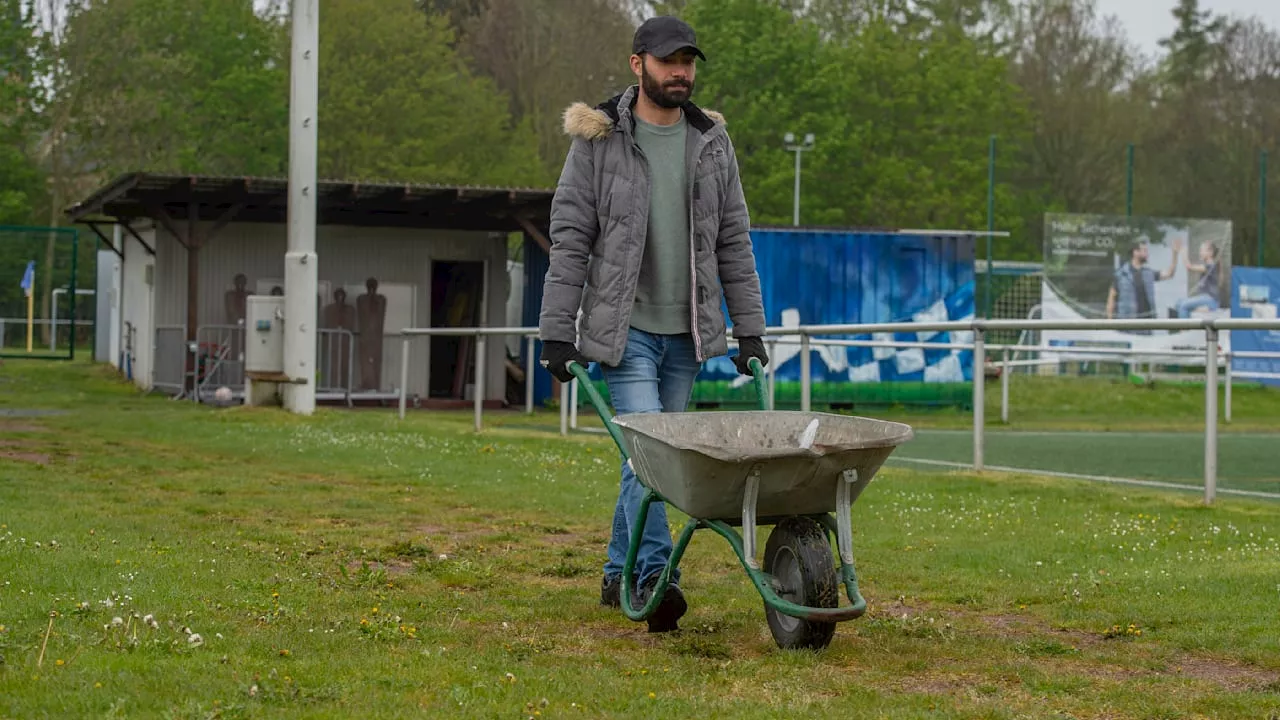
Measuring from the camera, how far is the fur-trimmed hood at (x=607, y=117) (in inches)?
236

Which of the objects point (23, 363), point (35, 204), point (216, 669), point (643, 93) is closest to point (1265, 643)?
point (643, 93)

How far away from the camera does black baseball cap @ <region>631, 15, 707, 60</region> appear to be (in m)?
5.84

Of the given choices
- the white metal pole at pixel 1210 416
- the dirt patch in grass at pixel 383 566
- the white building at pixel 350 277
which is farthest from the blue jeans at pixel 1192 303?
the dirt patch in grass at pixel 383 566

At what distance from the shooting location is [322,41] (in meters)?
49.2

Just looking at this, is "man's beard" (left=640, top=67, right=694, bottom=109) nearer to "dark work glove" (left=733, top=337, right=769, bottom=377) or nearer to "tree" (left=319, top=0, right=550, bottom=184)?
"dark work glove" (left=733, top=337, right=769, bottom=377)

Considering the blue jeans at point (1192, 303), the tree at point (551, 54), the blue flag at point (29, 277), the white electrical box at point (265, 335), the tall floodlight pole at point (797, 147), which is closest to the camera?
the white electrical box at point (265, 335)

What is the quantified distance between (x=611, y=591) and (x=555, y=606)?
204mm

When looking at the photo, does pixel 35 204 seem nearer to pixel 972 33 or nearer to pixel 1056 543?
pixel 972 33

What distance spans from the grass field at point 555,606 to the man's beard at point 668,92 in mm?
1736

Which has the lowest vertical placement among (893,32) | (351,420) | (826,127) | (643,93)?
(351,420)

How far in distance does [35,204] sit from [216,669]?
4416 cm

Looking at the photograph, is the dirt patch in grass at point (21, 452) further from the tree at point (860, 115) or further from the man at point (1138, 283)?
the tree at point (860, 115)

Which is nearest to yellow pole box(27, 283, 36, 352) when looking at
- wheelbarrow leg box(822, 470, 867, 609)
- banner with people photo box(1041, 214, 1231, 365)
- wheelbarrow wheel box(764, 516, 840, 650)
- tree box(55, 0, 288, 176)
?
tree box(55, 0, 288, 176)

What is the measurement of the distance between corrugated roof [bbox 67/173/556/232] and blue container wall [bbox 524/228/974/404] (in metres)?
1.61
